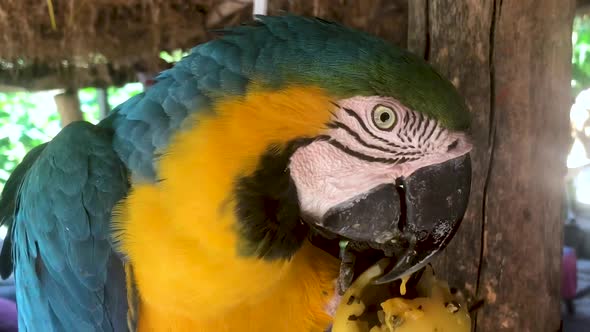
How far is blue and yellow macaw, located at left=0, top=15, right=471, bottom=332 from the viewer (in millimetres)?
779

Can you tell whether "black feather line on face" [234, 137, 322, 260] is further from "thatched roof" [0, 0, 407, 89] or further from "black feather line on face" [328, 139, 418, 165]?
"thatched roof" [0, 0, 407, 89]

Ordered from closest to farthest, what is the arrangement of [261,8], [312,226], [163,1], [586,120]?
1. [312,226]
2. [261,8]
3. [163,1]
4. [586,120]

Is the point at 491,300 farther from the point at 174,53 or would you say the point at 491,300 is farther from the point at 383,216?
the point at 174,53

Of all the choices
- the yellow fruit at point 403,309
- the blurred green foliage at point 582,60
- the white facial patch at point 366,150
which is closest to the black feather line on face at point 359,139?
the white facial patch at point 366,150

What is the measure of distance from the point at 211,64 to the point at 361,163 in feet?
0.86

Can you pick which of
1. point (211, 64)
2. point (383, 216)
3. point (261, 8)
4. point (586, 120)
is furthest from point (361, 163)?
point (586, 120)

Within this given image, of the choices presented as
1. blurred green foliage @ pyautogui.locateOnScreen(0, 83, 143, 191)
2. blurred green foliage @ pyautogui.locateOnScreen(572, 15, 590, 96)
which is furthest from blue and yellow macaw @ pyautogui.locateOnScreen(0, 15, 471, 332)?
blurred green foliage @ pyautogui.locateOnScreen(0, 83, 143, 191)

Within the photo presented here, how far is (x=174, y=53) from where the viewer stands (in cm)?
185

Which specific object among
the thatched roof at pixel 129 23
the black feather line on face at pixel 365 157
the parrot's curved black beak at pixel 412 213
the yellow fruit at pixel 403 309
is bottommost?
the yellow fruit at pixel 403 309

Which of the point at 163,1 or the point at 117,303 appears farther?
the point at 163,1

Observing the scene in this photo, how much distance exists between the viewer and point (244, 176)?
2.65 feet

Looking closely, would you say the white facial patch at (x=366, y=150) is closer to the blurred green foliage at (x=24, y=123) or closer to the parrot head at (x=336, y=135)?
the parrot head at (x=336, y=135)

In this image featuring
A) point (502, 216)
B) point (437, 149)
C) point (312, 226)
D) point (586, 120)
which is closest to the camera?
point (437, 149)

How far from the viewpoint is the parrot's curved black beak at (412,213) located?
0.81 meters
